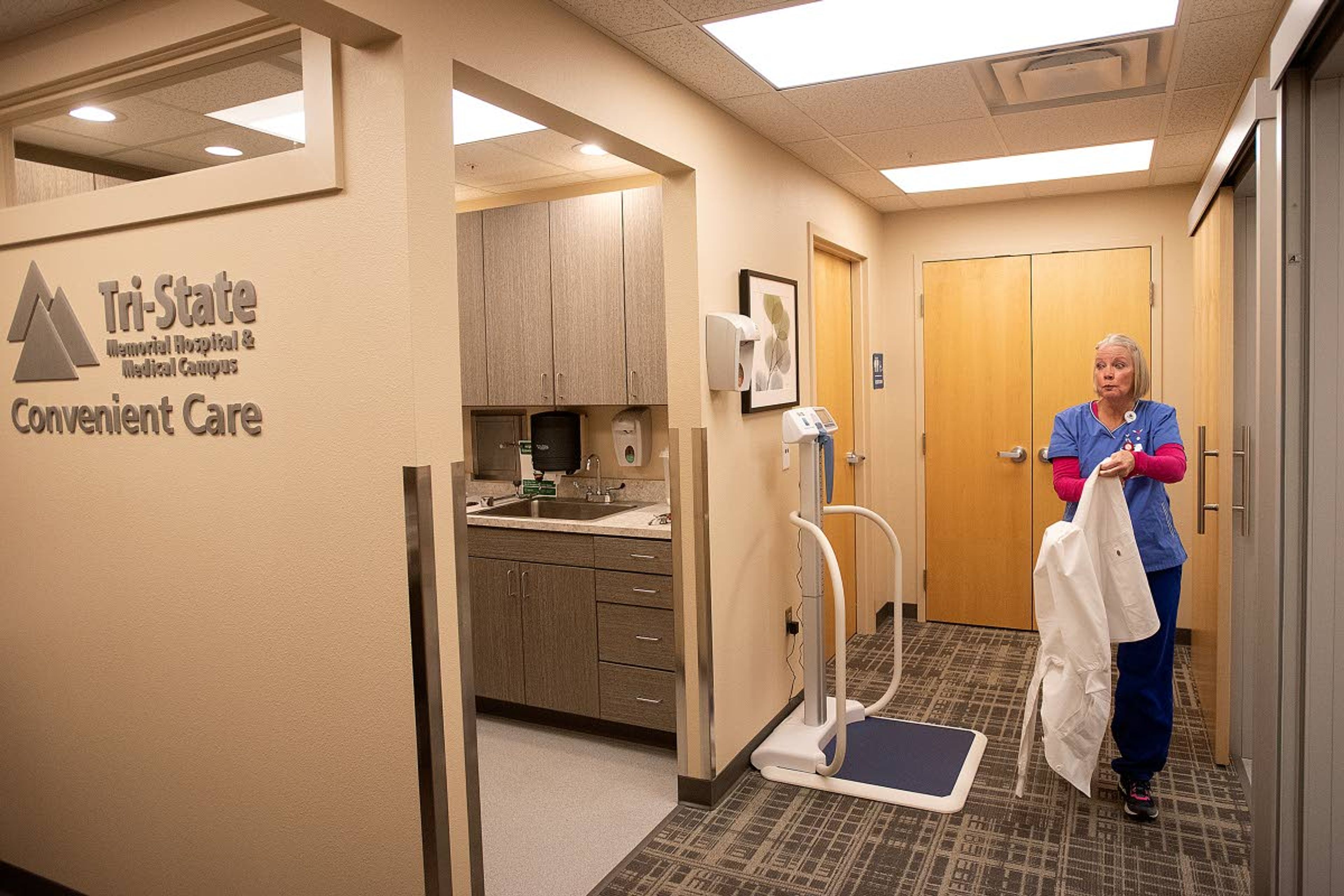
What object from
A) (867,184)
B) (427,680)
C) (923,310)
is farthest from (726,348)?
(923,310)

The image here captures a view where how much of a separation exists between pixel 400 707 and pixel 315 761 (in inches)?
12.2

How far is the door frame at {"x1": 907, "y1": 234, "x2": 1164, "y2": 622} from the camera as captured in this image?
4688 millimetres

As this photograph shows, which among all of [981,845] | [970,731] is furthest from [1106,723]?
[970,731]

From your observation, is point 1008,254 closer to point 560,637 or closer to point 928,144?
point 928,144

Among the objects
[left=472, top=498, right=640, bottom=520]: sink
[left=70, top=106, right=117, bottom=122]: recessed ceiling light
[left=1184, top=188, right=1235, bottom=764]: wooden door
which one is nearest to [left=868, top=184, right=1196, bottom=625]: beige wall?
[left=1184, top=188, right=1235, bottom=764]: wooden door

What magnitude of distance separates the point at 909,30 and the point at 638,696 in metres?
2.47

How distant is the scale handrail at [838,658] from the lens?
300 centimetres

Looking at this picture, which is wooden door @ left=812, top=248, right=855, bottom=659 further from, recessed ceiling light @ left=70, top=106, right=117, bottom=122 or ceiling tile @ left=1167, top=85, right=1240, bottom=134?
recessed ceiling light @ left=70, top=106, right=117, bottom=122

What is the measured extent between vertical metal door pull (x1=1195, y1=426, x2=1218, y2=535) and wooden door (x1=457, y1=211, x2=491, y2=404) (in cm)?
286

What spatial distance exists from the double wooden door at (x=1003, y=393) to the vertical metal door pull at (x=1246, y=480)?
203cm

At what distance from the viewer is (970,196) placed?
15.7 ft

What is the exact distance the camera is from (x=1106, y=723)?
283 centimetres

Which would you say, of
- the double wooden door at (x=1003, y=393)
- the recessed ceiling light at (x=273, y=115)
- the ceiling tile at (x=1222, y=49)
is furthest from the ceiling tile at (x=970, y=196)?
the recessed ceiling light at (x=273, y=115)

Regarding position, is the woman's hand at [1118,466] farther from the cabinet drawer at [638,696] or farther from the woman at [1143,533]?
the cabinet drawer at [638,696]
